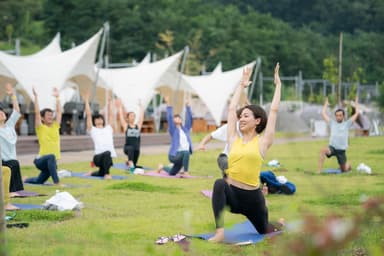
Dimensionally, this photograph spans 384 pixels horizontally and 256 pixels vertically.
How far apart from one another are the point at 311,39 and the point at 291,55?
871 centimetres

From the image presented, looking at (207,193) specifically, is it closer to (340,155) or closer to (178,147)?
(178,147)

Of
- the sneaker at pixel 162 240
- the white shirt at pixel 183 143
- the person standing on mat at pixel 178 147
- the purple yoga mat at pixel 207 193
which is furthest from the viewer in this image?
the white shirt at pixel 183 143

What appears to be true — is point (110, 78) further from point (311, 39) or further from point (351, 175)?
point (311, 39)

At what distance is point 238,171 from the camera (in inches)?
269

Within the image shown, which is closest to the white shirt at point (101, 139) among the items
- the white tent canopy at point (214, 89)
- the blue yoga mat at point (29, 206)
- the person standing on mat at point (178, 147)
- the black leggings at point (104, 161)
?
the black leggings at point (104, 161)

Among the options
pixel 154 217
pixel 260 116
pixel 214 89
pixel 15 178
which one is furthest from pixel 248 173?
pixel 214 89

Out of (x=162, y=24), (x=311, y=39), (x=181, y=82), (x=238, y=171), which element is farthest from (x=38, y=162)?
(x=311, y=39)

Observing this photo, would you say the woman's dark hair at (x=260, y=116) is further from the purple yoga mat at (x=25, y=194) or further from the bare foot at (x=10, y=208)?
the purple yoga mat at (x=25, y=194)

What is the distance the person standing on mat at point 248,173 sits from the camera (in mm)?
6660

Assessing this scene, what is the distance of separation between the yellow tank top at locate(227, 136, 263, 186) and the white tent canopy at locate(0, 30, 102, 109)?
18.1 metres

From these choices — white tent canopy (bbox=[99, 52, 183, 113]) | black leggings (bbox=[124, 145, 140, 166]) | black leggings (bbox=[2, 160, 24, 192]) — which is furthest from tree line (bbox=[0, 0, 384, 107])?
black leggings (bbox=[2, 160, 24, 192])

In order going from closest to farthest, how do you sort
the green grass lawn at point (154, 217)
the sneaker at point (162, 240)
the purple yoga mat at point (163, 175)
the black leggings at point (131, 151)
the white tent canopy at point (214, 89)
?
the green grass lawn at point (154, 217) → the sneaker at point (162, 240) → the purple yoga mat at point (163, 175) → the black leggings at point (131, 151) → the white tent canopy at point (214, 89)

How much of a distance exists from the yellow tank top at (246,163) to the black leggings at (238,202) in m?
0.10

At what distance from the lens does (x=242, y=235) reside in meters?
6.97
